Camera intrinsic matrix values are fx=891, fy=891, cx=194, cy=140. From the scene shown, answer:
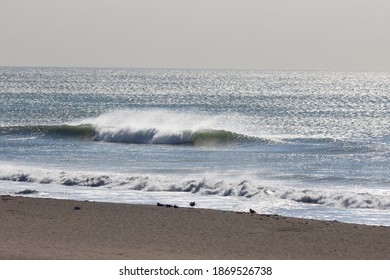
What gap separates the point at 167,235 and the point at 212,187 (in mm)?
6628

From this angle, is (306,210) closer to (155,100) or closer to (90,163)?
(90,163)

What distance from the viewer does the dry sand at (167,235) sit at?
1305 centimetres

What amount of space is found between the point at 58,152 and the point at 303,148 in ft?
30.9

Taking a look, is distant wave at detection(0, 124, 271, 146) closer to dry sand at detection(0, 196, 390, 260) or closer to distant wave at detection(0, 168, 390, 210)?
distant wave at detection(0, 168, 390, 210)

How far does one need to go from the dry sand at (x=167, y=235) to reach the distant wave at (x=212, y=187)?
307 centimetres

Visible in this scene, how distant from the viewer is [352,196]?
1961 cm

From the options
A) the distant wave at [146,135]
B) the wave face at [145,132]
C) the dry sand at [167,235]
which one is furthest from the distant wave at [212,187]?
the wave face at [145,132]

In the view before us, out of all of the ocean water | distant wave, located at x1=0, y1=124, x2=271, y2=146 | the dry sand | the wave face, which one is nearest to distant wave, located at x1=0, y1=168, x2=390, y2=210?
the ocean water

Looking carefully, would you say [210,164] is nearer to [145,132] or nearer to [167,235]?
[145,132]

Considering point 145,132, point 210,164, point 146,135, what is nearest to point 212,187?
point 210,164

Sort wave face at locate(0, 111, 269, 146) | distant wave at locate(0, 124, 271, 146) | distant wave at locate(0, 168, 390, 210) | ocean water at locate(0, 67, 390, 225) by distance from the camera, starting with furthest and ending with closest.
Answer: wave face at locate(0, 111, 269, 146) < distant wave at locate(0, 124, 271, 146) < ocean water at locate(0, 67, 390, 225) < distant wave at locate(0, 168, 390, 210)

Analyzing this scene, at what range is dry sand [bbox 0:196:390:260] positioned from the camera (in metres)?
13.0

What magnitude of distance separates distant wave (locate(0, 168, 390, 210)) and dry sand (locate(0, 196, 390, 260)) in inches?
121

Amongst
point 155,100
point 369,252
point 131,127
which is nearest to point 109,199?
point 369,252
